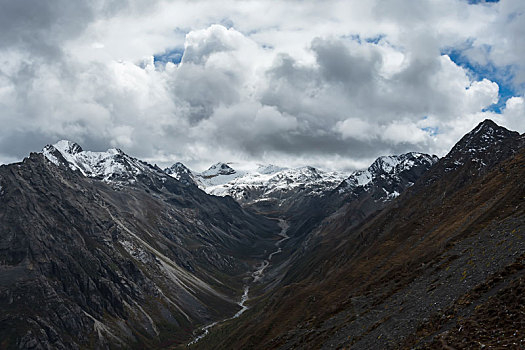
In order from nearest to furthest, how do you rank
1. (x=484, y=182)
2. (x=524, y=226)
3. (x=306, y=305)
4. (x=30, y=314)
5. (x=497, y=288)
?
(x=497, y=288), (x=524, y=226), (x=306, y=305), (x=484, y=182), (x=30, y=314)

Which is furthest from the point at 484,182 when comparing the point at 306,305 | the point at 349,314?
the point at 349,314

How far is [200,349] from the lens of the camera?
199250 millimetres

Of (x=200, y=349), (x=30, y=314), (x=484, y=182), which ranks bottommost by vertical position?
(x=200, y=349)

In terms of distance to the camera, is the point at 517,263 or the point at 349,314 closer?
the point at 517,263

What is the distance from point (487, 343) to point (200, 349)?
18387 cm

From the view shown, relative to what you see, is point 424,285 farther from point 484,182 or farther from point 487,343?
point 484,182

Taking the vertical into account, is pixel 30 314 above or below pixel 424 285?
above

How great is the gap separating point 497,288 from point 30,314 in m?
212

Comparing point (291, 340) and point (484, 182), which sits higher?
point (484, 182)

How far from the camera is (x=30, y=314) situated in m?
197

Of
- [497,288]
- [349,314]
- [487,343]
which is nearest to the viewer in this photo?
[487,343]

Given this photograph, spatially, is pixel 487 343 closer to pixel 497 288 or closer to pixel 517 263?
pixel 497 288

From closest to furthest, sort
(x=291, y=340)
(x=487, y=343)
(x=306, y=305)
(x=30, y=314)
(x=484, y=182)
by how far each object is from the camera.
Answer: (x=487, y=343) < (x=291, y=340) < (x=306, y=305) < (x=484, y=182) < (x=30, y=314)

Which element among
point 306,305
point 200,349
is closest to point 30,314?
point 200,349
